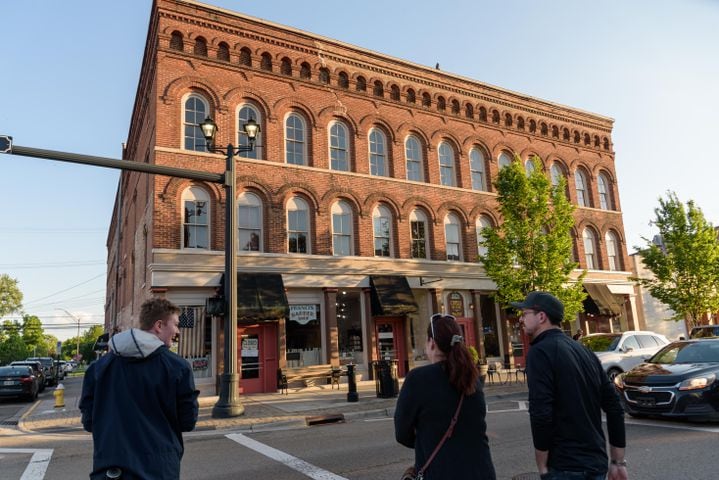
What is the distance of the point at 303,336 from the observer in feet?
58.8

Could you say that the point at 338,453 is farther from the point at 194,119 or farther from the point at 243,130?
the point at 194,119

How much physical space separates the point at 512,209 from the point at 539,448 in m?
17.3

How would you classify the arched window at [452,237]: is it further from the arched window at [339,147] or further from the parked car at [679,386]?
the parked car at [679,386]

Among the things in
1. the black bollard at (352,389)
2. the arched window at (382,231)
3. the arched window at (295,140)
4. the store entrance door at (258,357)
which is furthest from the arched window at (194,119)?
the black bollard at (352,389)

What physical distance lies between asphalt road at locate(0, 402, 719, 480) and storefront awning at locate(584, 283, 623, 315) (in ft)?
52.8

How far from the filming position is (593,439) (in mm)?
2975

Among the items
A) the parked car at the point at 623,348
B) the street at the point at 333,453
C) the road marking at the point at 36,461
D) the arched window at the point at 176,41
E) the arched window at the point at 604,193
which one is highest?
the arched window at the point at 176,41

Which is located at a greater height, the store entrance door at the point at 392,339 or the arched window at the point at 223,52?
the arched window at the point at 223,52

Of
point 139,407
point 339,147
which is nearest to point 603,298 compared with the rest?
point 339,147

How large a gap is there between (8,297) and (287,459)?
277 ft

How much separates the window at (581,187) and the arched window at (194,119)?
1962 centimetres

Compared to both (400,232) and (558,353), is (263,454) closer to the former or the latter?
(558,353)

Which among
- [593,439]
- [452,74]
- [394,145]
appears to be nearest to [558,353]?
[593,439]

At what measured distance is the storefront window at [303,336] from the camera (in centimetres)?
1758
